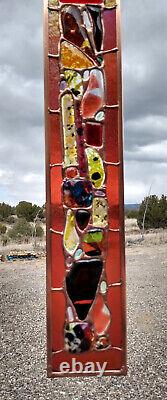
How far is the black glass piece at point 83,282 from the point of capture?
294 centimetres

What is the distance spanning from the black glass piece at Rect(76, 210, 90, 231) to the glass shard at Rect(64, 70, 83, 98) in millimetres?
700

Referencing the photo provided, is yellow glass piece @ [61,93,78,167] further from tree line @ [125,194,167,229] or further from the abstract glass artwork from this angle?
tree line @ [125,194,167,229]

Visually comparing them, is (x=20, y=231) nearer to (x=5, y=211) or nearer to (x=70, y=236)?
(x=5, y=211)

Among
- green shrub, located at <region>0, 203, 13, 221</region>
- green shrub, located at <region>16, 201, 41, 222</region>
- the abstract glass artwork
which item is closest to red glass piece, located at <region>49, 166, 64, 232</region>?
the abstract glass artwork

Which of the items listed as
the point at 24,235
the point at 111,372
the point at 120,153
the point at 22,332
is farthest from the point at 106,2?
the point at 24,235

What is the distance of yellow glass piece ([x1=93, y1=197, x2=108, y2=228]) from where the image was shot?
2938mm

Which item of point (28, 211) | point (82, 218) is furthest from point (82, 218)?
point (28, 211)

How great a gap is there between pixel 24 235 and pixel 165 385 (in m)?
14.1

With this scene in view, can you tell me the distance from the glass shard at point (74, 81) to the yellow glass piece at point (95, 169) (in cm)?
35

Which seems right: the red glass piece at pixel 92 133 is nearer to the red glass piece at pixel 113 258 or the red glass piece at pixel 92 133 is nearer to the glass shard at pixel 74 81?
the glass shard at pixel 74 81

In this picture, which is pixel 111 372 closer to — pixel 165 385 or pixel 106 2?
pixel 106 2

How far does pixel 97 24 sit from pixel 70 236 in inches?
50.8

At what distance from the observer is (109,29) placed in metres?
2.93

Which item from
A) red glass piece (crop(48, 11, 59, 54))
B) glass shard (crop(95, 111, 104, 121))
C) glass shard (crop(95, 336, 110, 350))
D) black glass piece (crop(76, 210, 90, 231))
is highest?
red glass piece (crop(48, 11, 59, 54))
